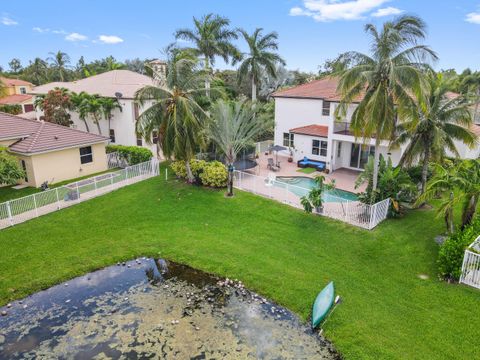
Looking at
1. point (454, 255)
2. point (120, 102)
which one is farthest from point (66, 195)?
point (454, 255)

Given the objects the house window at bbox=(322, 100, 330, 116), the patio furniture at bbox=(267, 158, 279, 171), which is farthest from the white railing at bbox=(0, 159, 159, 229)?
the house window at bbox=(322, 100, 330, 116)

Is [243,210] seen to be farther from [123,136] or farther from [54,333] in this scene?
[123,136]

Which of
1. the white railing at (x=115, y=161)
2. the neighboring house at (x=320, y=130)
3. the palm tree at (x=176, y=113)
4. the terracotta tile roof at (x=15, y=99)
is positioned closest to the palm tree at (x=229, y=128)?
the palm tree at (x=176, y=113)

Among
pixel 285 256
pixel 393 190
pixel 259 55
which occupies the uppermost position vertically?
pixel 259 55

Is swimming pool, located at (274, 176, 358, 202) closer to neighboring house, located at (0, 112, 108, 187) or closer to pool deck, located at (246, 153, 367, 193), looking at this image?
pool deck, located at (246, 153, 367, 193)

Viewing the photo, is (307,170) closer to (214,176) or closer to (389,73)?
(214,176)

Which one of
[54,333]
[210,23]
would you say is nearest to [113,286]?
[54,333]

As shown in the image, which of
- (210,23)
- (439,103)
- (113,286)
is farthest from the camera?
(210,23)
